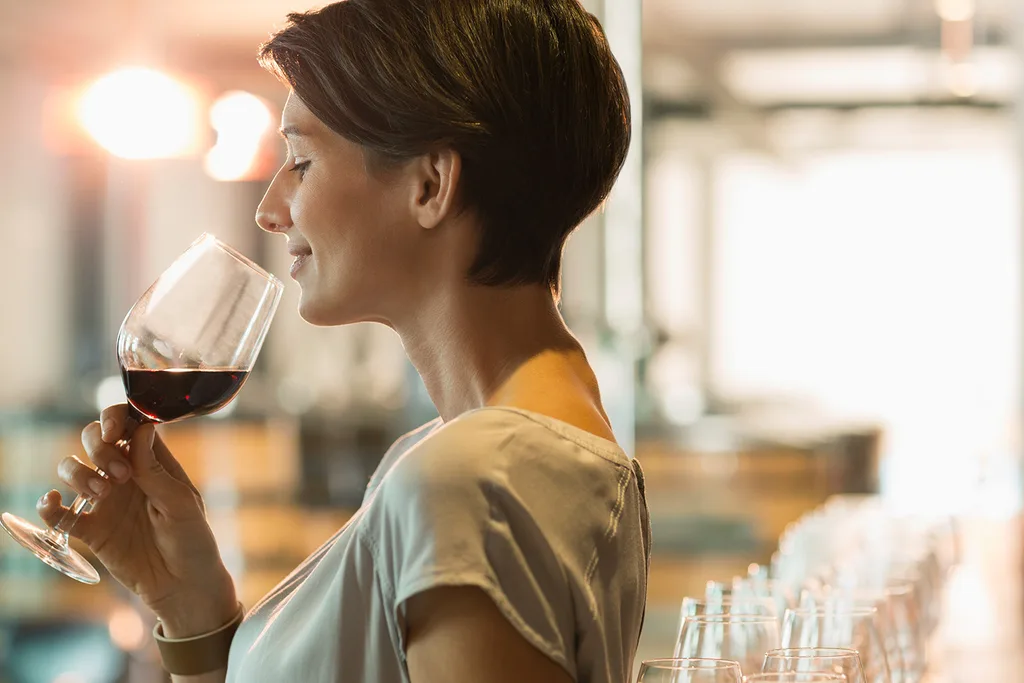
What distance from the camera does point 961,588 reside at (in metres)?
3.04

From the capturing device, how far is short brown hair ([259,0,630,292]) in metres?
1.14

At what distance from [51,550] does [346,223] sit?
501 millimetres

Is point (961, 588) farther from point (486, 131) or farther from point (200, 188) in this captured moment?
point (200, 188)

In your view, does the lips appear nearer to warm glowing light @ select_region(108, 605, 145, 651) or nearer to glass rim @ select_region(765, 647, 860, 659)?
glass rim @ select_region(765, 647, 860, 659)

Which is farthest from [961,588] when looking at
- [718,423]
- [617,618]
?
[617,618]

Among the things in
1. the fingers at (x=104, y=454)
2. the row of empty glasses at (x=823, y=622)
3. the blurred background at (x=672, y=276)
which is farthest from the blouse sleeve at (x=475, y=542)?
the blurred background at (x=672, y=276)

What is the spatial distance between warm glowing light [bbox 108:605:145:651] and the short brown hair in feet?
14.0

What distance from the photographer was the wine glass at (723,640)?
49.9 inches

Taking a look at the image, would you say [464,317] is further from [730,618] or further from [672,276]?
[672,276]

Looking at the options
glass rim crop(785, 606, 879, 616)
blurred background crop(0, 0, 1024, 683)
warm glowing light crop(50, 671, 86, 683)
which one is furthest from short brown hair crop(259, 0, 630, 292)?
warm glowing light crop(50, 671, 86, 683)

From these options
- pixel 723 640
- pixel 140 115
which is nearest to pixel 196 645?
pixel 723 640

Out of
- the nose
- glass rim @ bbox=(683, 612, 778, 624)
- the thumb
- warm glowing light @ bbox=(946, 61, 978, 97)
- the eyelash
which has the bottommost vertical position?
glass rim @ bbox=(683, 612, 778, 624)

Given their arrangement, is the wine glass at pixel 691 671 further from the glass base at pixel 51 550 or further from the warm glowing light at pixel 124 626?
the warm glowing light at pixel 124 626

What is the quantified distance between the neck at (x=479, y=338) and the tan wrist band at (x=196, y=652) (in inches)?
16.0
